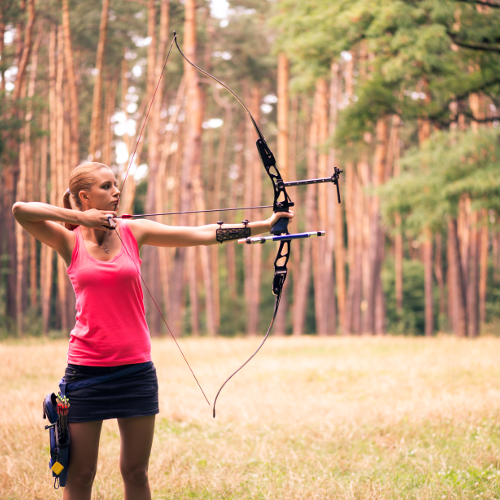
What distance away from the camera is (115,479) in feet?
12.5

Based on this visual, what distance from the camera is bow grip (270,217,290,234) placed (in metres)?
2.81

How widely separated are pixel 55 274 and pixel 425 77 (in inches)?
870

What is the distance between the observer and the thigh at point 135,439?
2.47m

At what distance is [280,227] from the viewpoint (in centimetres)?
282

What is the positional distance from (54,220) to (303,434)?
324cm

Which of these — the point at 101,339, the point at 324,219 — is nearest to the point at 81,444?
the point at 101,339

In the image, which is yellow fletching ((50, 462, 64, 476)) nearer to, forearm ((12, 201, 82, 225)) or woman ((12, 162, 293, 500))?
woman ((12, 162, 293, 500))

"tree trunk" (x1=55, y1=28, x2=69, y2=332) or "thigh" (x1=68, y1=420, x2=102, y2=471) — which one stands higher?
"tree trunk" (x1=55, y1=28, x2=69, y2=332)

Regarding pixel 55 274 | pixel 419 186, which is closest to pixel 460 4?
pixel 419 186

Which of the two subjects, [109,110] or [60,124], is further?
[109,110]

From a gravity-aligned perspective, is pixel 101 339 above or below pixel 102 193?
below

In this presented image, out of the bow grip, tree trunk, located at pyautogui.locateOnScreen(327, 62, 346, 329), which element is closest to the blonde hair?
the bow grip

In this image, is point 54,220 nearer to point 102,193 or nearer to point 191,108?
point 102,193

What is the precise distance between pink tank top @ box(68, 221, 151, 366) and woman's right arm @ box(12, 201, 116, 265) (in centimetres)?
7
